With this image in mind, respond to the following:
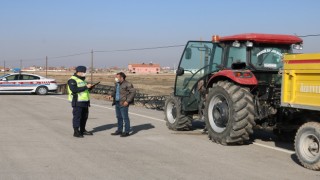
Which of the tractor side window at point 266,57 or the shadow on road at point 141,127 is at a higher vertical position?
the tractor side window at point 266,57

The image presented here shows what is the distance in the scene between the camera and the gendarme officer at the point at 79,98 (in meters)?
10.8

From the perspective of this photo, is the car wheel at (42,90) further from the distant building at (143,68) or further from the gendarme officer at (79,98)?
the distant building at (143,68)

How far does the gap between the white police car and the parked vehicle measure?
20.3 meters

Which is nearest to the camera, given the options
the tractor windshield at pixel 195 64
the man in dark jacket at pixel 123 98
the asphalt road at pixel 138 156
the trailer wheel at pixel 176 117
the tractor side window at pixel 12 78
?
the asphalt road at pixel 138 156

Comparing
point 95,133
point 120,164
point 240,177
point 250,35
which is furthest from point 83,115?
point 240,177

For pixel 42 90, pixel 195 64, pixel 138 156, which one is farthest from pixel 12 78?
pixel 138 156

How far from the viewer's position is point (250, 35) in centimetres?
969

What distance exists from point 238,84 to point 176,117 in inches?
116

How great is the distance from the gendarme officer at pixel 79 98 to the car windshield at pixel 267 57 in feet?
13.4

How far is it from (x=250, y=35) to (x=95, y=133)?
15.3 ft

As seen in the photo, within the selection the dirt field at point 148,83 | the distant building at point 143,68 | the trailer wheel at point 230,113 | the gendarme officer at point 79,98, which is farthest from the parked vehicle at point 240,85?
the distant building at point 143,68

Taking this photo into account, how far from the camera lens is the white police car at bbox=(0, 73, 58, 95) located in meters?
29.5

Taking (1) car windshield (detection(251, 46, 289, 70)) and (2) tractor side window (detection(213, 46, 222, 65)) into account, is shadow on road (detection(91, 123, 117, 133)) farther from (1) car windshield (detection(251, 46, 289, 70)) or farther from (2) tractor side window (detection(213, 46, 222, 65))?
(1) car windshield (detection(251, 46, 289, 70))

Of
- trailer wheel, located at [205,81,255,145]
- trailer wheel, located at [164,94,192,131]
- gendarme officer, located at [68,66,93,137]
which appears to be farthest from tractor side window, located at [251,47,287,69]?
gendarme officer, located at [68,66,93,137]
